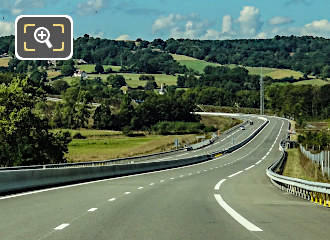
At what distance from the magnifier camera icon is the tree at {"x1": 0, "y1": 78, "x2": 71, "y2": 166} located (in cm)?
5917

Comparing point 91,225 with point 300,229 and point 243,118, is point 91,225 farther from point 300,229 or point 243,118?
point 243,118

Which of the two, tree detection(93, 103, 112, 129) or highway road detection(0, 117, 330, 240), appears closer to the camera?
highway road detection(0, 117, 330, 240)

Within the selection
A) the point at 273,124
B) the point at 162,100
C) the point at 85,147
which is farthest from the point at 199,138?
the point at 162,100

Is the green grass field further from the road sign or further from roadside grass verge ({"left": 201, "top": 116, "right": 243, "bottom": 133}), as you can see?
the road sign

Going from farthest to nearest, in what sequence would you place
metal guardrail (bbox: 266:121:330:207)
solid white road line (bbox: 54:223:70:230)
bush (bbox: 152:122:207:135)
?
bush (bbox: 152:122:207:135) → metal guardrail (bbox: 266:121:330:207) → solid white road line (bbox: 54:223:70:230)

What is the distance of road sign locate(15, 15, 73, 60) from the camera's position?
13906mm

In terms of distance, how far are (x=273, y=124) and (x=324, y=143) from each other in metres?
85.2

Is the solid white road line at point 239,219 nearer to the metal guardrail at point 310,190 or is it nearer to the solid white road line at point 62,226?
the metal guardrail at point 310,190

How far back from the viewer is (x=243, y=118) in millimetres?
181000

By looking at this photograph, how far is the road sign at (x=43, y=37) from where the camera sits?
13906 millimetres

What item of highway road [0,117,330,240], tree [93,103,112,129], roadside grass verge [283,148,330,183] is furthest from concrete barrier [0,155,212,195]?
tree [93,103,112,129]

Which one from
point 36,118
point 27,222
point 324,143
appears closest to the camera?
point 27,222

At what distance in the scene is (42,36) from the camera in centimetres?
1407

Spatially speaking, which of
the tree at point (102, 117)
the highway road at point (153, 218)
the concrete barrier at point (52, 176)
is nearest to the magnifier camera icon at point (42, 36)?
the highway road at point (153, 218)
